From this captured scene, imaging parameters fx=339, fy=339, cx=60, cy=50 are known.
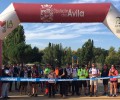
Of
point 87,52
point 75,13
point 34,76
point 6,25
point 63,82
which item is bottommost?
point 63,82

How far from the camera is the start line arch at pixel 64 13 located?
15.3 metres

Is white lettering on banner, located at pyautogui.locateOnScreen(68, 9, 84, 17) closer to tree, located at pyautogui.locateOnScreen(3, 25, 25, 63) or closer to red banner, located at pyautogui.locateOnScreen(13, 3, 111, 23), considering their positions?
red banner, located at pyautogui.locateOnScreen(13, 3, 111, 23)

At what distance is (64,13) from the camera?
15336 mm

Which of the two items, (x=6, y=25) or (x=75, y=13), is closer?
(x=75, y=13)

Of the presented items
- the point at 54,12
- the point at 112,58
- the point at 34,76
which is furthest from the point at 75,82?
the point at 112,58

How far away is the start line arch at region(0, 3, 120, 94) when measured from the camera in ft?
50.2

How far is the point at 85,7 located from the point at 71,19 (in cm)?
84

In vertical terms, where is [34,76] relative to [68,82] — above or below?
above

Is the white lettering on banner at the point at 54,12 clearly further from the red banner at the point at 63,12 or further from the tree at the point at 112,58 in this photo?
the tree at the point at 112,58

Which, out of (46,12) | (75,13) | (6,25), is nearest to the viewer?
(75,13)

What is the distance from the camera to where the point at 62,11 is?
15.3 meters

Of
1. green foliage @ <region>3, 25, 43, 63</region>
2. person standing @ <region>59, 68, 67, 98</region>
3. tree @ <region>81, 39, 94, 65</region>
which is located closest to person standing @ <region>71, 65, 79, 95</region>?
person standing @ <region>59, 68, 67, 98</region>

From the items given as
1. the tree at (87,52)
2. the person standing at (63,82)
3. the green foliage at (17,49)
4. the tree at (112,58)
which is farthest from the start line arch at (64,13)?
the tree at (112,58)

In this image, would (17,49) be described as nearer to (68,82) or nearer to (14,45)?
(14,45)
